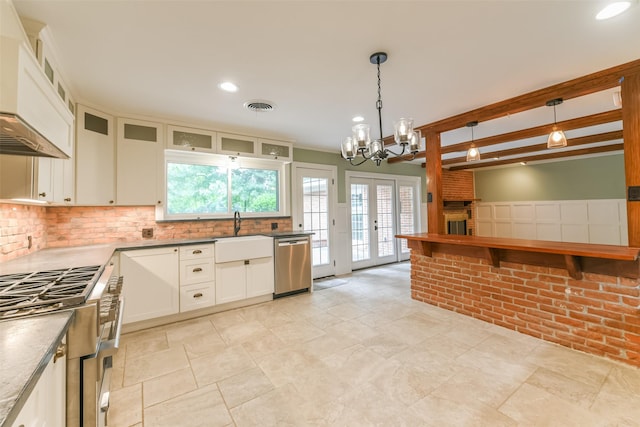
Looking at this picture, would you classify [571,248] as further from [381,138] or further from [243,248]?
[243,248]

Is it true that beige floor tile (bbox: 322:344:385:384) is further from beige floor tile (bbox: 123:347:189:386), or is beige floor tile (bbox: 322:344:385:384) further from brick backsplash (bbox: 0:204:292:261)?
brick backsplash (bbox: 0:204:292:261)

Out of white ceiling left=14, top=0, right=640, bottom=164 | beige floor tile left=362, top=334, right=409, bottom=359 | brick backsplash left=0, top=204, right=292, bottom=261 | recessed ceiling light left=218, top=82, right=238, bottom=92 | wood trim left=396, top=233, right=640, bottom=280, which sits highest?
recessed ceiling light left=218, top=82, right=238, bottom=92

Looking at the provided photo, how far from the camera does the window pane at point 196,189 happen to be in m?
3.63

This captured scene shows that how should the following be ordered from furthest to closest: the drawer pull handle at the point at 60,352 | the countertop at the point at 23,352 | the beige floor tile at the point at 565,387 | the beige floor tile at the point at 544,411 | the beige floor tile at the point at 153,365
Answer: the beige floor tile at the point at 153,365, the beige floor tile at the point at 565,387, the beige floor tile at the point at 544,411, the drawer pull handle at the point at 60,352, the countertop at the point at 23,352

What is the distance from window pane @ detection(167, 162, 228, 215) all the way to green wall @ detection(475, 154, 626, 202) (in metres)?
7.19

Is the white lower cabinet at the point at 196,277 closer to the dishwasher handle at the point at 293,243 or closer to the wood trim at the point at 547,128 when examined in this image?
the dishwasher handle at the point at 293,243

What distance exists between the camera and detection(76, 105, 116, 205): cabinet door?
9.17ft

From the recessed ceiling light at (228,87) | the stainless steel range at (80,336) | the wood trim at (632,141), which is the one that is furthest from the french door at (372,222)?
the stainless steel range at (80,336)

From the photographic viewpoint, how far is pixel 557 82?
2578 mm

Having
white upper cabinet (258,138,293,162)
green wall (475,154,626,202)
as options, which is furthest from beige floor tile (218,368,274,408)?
green wall (475,154,626,202)

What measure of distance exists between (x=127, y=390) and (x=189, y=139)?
282 centimetres

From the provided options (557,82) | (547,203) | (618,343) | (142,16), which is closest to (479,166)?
(547,203)

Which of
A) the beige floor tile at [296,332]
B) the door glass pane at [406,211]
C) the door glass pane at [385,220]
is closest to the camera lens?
the beige floor tile at [296,332]

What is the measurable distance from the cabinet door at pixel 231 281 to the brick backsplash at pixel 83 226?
69cm
